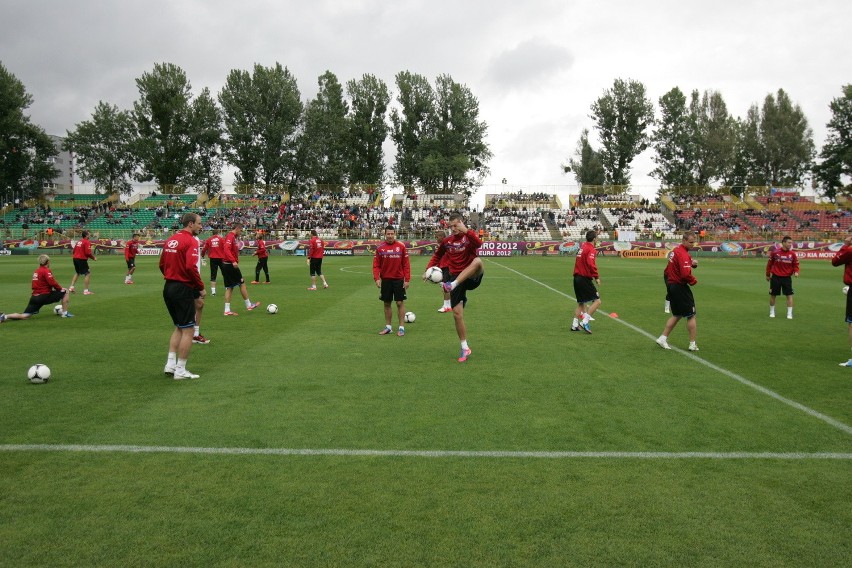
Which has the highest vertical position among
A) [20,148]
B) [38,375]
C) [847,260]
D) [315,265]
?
[20,148]

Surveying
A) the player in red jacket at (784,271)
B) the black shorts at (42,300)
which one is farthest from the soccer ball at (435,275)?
the player in red jacket at (784,271)

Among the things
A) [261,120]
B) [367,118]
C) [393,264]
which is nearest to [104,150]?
[261,120]

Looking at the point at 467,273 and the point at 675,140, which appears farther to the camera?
the point at 675,140

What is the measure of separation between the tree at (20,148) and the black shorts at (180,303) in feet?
252

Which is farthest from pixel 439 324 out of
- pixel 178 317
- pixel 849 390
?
pixel 849 390

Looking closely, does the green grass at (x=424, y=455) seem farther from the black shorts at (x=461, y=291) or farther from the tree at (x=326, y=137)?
the tree at (x=326, y=137)

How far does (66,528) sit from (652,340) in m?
10.4

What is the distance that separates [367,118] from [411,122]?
5783mm

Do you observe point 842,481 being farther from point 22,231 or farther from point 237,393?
point 22,231

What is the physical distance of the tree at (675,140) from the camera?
251 ft

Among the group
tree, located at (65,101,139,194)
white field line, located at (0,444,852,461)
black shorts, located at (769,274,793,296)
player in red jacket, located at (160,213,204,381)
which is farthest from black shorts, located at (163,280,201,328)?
tree, located at (65,101,139,194)

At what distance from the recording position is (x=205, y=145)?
241 feet

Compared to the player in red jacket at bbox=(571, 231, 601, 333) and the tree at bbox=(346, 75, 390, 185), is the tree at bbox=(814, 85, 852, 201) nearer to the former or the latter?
the tree at bbox=(346, 75, 390, 185)

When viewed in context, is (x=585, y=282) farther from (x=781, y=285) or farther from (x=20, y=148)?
(x=20, y=148)
